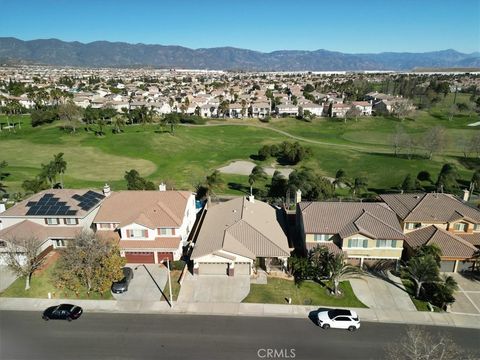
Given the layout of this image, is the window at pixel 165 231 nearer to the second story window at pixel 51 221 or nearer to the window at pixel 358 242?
the second story window at pixel 51 221

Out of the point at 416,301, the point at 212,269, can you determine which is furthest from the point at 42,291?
Answer: the point at 416,301

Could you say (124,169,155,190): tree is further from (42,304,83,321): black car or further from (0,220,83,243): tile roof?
(42,304,83,321): black car

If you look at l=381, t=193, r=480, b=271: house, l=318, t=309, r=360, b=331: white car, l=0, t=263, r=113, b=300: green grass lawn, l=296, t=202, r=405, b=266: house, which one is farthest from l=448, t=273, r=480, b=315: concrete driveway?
l=0, t=263, r=113, b=300: green grass lawn

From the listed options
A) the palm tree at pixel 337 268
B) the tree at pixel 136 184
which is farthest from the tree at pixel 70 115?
the palm tree at pixel 337 268

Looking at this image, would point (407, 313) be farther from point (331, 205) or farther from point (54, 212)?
point (54, 212)

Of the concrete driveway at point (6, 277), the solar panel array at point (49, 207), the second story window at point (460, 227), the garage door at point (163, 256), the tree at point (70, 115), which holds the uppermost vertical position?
the tree at point (70, 115)

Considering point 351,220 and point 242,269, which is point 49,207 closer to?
point 242,269
